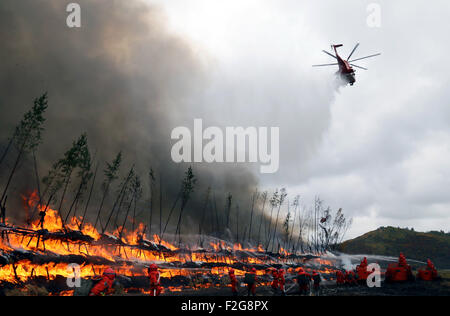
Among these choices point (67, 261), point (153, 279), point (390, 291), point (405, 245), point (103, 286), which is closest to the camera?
Result: point (103, 286)

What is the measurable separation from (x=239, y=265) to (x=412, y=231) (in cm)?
14784

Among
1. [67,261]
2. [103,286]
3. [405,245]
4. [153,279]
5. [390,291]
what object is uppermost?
[103,286]

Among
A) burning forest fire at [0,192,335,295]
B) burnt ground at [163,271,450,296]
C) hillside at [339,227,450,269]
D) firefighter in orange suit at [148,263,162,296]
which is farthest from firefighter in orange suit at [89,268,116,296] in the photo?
hillside at [339,227,450,269]

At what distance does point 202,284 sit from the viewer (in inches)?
1623

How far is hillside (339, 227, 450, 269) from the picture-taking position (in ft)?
409

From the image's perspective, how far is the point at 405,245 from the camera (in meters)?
142

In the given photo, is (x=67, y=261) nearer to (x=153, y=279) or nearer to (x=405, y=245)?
(x=153, y=279)

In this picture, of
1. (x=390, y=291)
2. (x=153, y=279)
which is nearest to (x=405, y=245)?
(x=390, y=291)

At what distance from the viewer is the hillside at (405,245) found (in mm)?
124713

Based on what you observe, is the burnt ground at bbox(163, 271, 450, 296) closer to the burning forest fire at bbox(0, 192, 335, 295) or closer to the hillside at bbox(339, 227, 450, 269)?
the burning forest fire at bbox(0, 192, 335, 295)

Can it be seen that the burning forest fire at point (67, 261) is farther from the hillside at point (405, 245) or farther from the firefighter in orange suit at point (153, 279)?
the hillside at point (405, 245)

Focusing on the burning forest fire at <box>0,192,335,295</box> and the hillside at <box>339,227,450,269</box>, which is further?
the hillside at <box>339,227,450,269</box>
